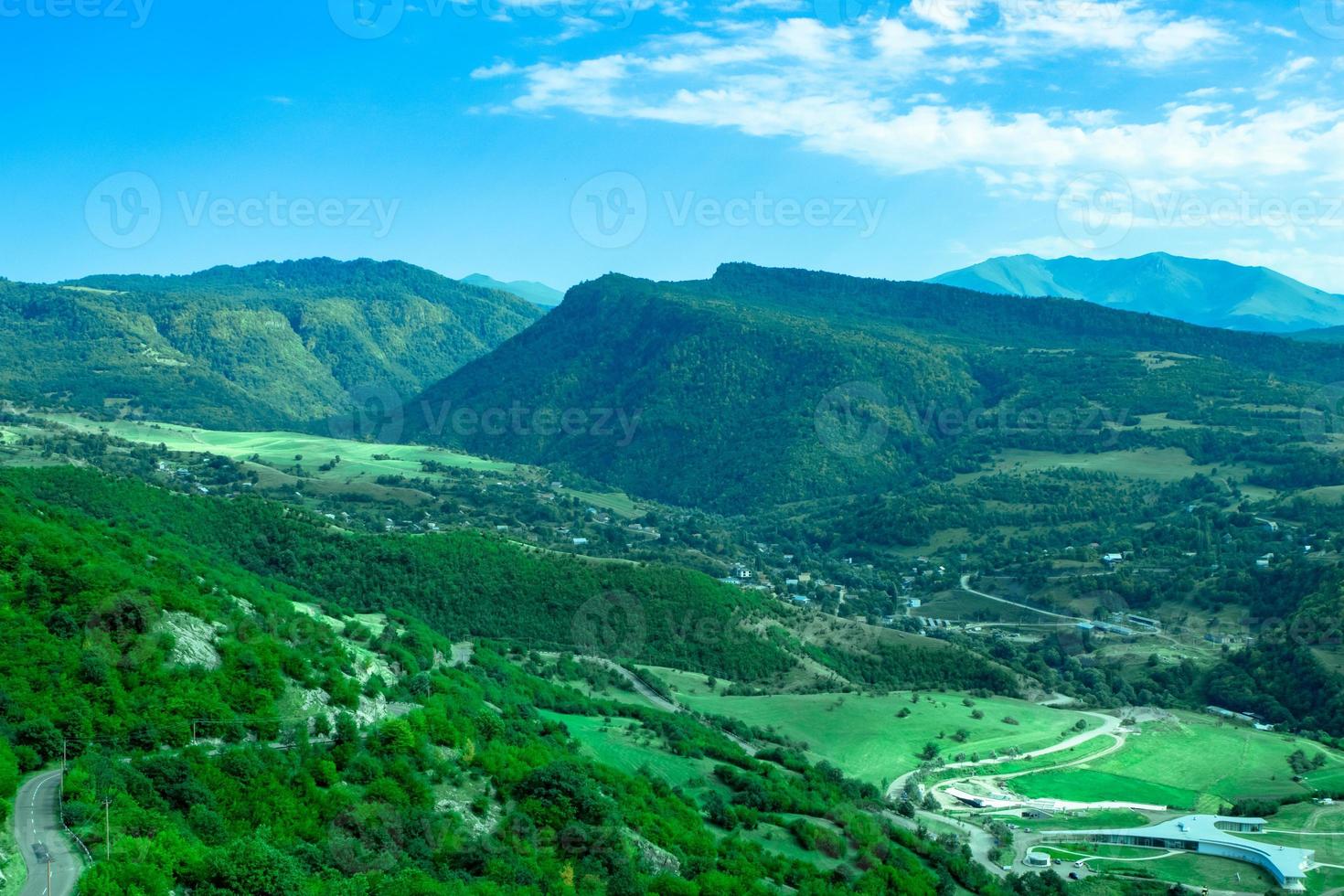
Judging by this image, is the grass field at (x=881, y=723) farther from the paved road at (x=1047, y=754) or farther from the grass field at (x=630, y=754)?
the grass field at (x=630, y=754)

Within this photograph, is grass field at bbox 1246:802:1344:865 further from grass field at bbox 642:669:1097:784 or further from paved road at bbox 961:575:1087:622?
paved road at bbox 961:575:1087:622

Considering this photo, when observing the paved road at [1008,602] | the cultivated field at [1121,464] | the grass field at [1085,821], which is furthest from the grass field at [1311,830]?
the cultivated field at [1121,464]

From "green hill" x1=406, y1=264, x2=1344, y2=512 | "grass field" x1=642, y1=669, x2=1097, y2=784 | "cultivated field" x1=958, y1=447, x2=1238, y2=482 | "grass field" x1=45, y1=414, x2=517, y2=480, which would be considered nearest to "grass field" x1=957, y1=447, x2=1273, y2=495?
"cultivated field" x1=958, y1=447, x2=1238, y2=482

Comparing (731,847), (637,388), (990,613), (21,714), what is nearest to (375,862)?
(21,714)

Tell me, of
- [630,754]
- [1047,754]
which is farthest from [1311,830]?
[630,754]

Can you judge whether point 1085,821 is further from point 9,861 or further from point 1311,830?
point 9,861

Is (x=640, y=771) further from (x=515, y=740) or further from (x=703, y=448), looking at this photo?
(x=703, y=448)
